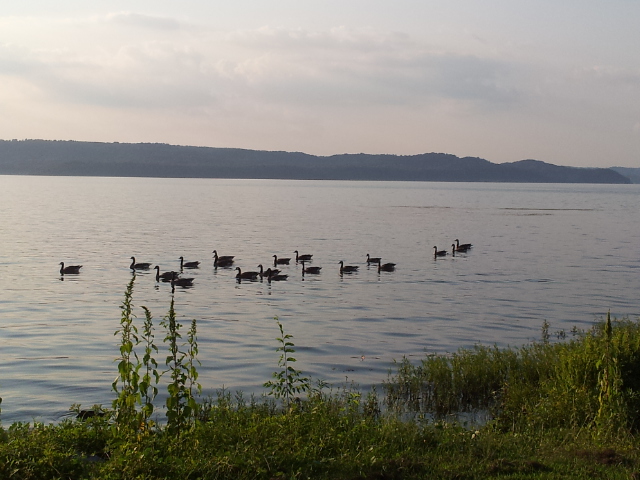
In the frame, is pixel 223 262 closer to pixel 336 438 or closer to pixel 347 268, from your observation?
pixel 347 268

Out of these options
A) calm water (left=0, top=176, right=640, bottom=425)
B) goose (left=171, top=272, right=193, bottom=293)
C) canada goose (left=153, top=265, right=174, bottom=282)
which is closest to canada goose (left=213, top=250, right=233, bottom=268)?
calm water (left=0, top=176, right=640, bottom=425)

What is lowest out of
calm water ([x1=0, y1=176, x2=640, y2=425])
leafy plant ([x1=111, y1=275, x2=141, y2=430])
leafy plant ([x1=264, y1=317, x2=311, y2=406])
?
calm water ([x1=0, y1=176, x2=640, y2=425])

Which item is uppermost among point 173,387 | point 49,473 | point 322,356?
point 173,387

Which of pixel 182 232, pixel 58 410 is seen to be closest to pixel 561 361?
pixel 58 410

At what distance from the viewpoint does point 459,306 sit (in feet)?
79.6

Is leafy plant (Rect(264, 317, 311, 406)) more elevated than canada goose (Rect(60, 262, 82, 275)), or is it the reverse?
leafy plant (Rect(264, 317, 311, 406))

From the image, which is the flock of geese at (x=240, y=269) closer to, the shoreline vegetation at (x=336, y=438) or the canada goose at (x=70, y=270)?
the canada goose at (x=70, y=270)

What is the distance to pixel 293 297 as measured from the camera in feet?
86.1

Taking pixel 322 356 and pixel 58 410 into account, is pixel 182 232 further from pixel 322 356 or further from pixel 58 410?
pixel 58 410

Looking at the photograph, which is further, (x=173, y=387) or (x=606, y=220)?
(x=606, y=220)

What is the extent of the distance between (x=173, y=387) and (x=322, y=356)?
8955mm

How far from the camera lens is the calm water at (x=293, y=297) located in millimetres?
15836

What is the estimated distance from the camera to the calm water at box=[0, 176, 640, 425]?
15.8 meters

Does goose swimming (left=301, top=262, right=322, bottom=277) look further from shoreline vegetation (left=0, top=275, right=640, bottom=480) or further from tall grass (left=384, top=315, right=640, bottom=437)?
shoreline vegetation (left=0, top=275, right=640, bottom=480)
